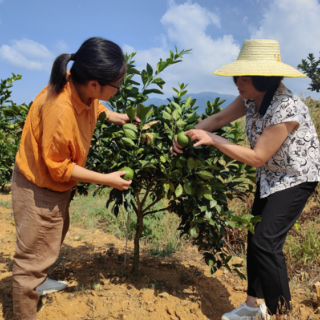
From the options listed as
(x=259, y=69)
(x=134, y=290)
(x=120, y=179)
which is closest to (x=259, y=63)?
(x=259, y=69)

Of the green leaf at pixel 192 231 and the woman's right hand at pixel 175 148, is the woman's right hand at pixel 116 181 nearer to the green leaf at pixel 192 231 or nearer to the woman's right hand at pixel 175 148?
the woman's right hand at pixel 175 148

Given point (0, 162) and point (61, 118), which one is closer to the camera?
point (61, 118)

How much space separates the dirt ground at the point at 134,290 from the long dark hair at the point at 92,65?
160 centimetres

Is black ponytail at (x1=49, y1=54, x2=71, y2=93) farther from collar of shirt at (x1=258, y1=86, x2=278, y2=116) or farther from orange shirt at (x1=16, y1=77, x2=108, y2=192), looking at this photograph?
collar of shirt at (x1=258, y1=86, x2=278, y2=116)

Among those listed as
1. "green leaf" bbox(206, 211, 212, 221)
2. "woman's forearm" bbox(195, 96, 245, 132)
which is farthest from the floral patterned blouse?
"green leaf" bbox(206, 211, 212, 221)

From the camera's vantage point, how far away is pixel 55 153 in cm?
169

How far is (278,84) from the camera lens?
77.0 inches

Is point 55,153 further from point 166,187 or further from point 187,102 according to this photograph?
point 187,102

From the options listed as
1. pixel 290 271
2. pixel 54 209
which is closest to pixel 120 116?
pixel 54 209

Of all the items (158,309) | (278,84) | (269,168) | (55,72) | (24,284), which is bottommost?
(158,309)

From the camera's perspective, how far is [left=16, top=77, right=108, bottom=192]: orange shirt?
1.67m

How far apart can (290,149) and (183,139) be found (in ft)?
2.12

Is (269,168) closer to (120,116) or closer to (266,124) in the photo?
(266,124)

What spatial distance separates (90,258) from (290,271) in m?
2.00
